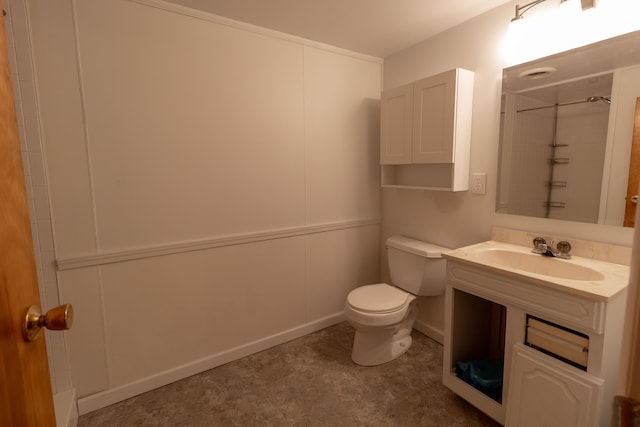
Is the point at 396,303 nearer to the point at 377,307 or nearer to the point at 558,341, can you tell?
the point at 377,307

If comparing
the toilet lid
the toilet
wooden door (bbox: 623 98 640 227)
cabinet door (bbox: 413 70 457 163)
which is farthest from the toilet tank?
wooden door (bbox: 623 98 640 227)

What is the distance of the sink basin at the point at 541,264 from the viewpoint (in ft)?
4.83

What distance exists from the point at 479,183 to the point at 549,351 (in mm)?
1037

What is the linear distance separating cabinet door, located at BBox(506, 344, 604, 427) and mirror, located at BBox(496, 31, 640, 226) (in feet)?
2.45

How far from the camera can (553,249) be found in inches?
65.4

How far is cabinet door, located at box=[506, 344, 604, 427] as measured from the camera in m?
1.17

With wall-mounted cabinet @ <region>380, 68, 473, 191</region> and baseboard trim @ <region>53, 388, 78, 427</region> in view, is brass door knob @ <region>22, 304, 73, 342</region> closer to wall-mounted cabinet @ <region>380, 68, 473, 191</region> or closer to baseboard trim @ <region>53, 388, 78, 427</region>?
baseboard trim @ <region>53, 388, 78, 427</region>

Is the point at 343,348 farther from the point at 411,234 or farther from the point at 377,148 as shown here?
the point at 377,148

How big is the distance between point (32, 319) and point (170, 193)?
1.30 meters

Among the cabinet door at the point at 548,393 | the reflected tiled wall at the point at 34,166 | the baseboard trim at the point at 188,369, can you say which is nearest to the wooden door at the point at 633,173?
the cabinet door at the point at 548,393

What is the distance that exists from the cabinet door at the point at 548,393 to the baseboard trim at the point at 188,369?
4.75 feet

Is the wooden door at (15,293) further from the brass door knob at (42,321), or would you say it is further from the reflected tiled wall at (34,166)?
the reflected tiled wall at (34,166)

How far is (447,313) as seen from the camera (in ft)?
5.73

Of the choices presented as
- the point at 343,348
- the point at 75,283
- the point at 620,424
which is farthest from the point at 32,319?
the point at 343,348
